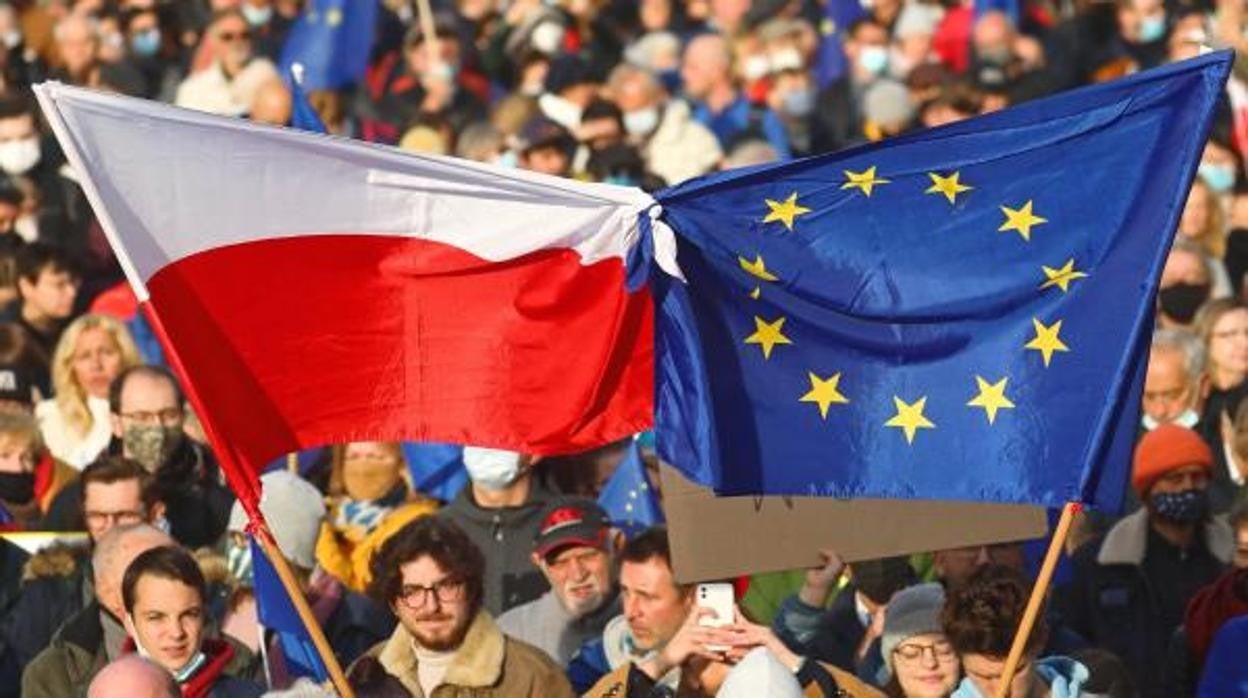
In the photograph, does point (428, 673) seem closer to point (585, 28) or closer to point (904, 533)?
point (904, 533)

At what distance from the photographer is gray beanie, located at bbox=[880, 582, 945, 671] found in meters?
12.9

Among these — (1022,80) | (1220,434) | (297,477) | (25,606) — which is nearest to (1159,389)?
(1220,434)

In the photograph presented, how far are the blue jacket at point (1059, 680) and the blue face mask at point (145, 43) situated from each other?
50.1 feet

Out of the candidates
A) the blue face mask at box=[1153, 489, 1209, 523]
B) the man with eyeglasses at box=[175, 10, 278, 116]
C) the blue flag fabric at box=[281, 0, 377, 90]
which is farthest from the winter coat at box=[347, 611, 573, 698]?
the blue flag fabric at box=[281, 0, 377, 90]

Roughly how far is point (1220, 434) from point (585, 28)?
38.1 ft

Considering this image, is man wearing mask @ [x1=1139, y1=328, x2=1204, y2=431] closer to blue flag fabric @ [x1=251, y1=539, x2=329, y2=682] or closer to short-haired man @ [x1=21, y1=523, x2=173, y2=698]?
blue flag fabric @ [x1=251, y1=539, x2=329, y2=682]

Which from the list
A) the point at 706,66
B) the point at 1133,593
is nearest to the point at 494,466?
the point at 1133,593

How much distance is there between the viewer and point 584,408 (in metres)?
12.3

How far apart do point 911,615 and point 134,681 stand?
2404 mm

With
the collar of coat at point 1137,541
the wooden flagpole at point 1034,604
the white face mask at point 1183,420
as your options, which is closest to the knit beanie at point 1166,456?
the collar of coat at point 1137,541

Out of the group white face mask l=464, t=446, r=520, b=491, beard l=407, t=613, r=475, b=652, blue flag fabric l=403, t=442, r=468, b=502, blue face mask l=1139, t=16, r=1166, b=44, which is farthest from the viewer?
blue face mask l=1139, t=16, r=1166, b=44

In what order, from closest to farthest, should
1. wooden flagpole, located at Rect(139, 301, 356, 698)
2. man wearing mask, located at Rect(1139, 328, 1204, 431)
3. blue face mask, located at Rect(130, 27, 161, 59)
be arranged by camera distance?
wooden flagpole, located at Rect(139, 301, 356, 698), man wearing mask, located at Rect(1139, 328, 1204, 431), blue face mask, located at Rect(130, 27, 161, 59)

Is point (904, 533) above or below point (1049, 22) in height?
below

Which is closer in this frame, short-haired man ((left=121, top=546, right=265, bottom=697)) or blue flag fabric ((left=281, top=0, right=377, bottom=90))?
short-haired man ((left=121, top=546, right=265, bottom=697))
